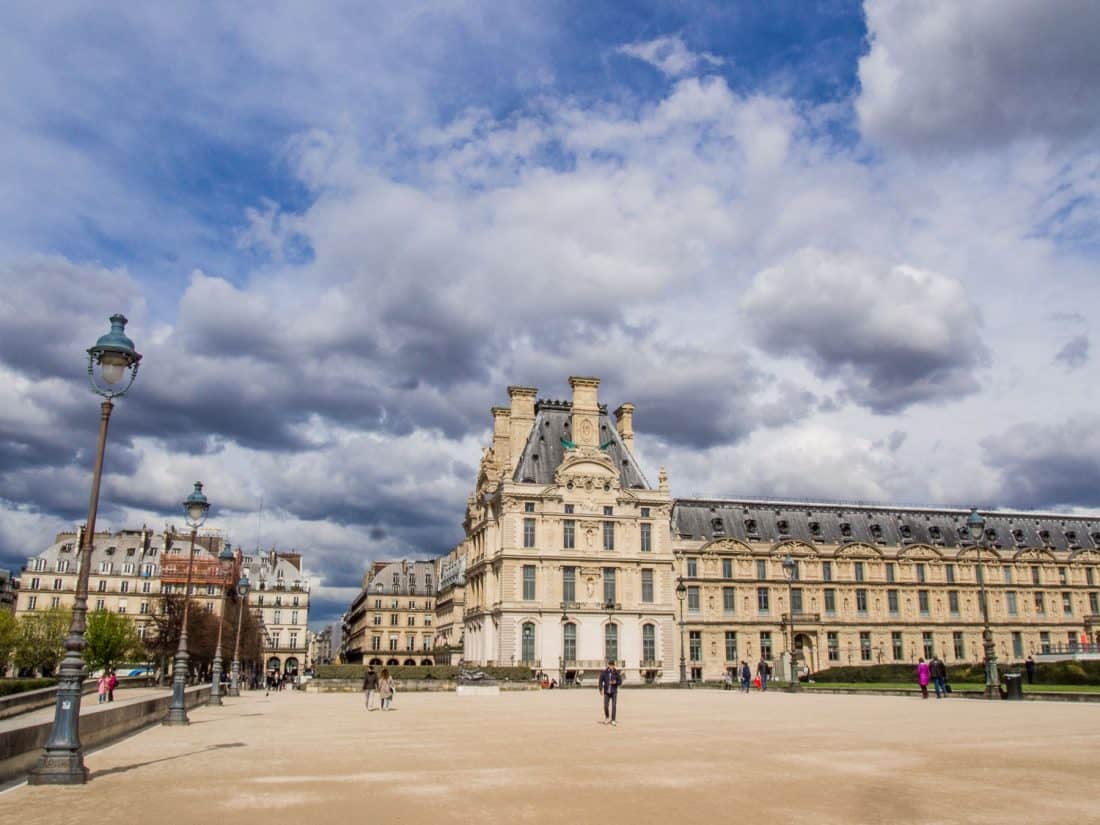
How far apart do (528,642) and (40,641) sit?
1645 inches

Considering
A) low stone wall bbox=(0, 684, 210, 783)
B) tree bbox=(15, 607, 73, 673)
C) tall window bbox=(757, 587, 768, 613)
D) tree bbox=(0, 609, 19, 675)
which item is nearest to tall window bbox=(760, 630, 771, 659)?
tall window bbox=(757, 587, 768, 613)

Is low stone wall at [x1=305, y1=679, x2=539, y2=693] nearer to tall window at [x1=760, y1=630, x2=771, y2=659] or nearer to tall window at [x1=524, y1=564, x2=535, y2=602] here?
tall window at [x1=524, y1=564, x2=535, y2=602]

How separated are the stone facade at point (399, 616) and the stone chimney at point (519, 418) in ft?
169

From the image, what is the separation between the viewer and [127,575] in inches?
4210

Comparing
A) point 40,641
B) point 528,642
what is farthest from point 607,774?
point 40,641

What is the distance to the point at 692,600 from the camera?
264 feet

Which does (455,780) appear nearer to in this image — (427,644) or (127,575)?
(127,575)

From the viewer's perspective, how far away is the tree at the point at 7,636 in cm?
7231

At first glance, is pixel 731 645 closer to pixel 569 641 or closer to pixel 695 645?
pixel 695 645

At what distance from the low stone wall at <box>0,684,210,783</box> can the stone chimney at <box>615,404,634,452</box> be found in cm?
5721

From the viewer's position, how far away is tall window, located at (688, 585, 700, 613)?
80.1 metres

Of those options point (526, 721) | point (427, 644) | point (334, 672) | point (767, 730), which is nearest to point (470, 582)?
point (334, 672)

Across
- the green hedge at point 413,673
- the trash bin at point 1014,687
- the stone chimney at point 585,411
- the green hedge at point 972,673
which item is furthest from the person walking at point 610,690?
the stone chimney at point 585,411

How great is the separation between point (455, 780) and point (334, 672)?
48.5 metres
